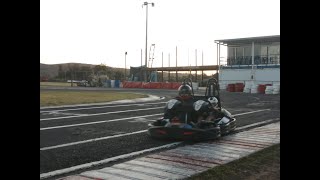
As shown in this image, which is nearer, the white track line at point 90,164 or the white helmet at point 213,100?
the white track line at point 90,164

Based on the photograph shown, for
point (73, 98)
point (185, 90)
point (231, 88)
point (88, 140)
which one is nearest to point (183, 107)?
point (185, 90)

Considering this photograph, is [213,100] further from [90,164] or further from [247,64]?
[247,64]

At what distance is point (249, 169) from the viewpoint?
5305 mm

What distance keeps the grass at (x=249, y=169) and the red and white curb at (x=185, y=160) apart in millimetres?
167

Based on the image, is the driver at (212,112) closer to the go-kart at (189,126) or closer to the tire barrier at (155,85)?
the go-kart at (189,126)

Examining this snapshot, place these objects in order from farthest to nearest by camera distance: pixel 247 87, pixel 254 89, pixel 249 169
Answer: pixel 247 87
pixel 254 89
pixel 249 169

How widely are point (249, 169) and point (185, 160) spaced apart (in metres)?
1.03

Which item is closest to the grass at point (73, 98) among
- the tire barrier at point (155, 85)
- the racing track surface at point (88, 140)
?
the racing track surface at point (88, 140)

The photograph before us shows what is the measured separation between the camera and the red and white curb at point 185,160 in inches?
195

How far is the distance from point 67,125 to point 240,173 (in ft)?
21.7
